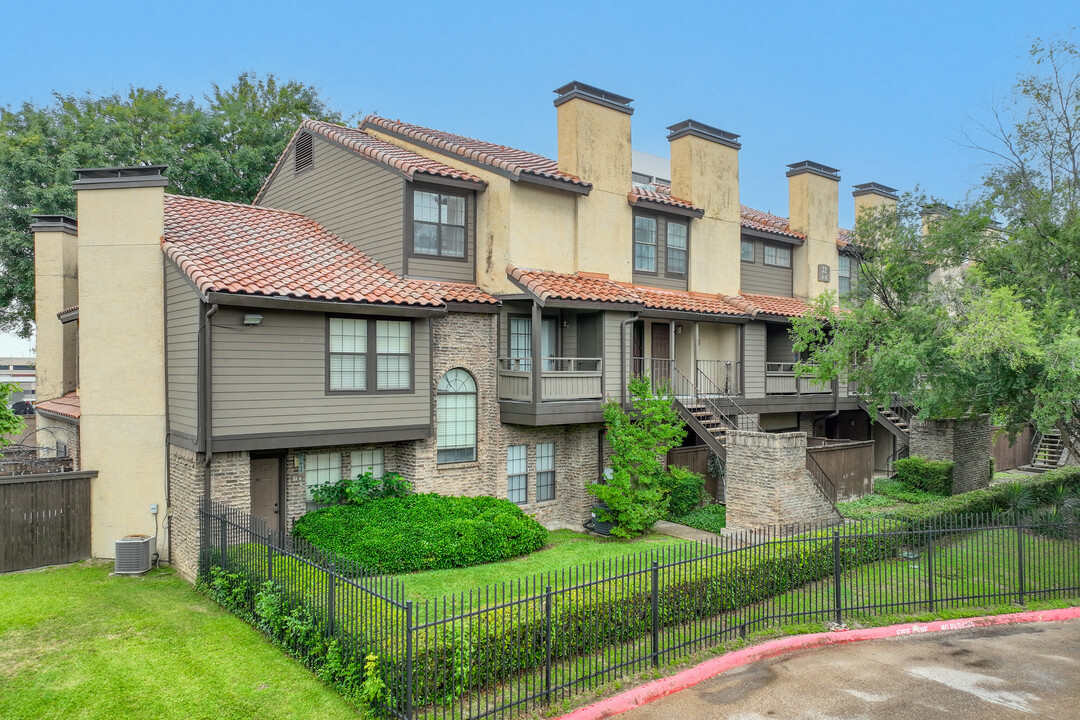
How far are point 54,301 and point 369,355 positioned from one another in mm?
12967

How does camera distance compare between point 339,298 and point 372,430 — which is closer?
point 339,298

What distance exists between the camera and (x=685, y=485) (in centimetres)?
1931

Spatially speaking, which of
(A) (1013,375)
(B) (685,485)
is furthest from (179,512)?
(A) (1013,375)

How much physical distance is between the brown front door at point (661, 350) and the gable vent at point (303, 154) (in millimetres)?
11593

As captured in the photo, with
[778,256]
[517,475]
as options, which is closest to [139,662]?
[517,475]

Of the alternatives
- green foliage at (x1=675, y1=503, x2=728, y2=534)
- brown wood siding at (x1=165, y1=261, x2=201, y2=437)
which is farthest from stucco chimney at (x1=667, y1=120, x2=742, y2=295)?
brown wood siding at (x1=165, y1=261, x2=201, y2=437)

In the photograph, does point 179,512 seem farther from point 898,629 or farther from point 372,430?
point 898,629

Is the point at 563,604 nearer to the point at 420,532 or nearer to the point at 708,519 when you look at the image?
the point at 420,532

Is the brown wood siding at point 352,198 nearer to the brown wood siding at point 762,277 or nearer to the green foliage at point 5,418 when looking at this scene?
the green foliage at point 5,418

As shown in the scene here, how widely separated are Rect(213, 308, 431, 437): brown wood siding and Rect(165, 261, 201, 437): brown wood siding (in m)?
0.54

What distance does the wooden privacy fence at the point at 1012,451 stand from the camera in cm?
2869

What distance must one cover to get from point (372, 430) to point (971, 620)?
12.1 metres

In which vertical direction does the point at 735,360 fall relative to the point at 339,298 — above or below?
below

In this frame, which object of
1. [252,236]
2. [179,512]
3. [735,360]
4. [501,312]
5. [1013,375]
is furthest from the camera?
[735,360]
